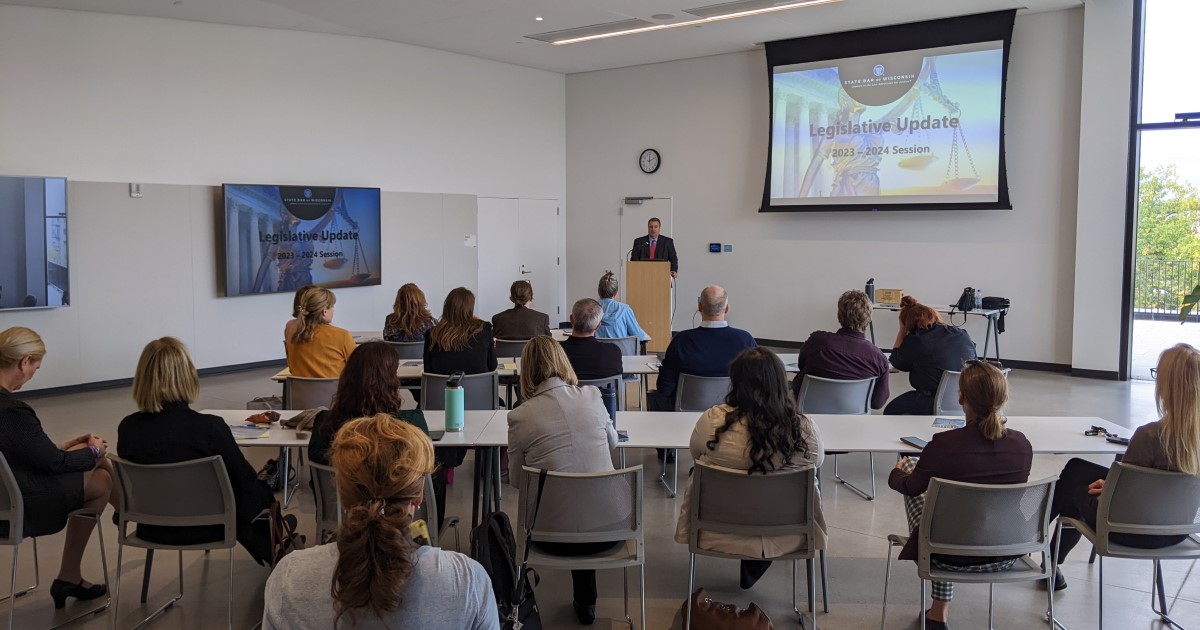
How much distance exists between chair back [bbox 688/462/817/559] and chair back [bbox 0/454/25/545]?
2.54 m

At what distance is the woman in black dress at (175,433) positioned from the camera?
11.1ft

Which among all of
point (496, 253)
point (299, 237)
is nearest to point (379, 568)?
point (299, 237)

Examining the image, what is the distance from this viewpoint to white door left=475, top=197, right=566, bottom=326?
11844mm

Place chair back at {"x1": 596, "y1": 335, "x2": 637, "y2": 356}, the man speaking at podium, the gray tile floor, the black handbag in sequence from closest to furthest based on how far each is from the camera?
the gray tile floor < chair back at {"x1": 596, "y1": 335, "x2": 637, "y2": 356} < the black handbag < the man speaking at podium

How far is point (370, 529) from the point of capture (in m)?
1.65

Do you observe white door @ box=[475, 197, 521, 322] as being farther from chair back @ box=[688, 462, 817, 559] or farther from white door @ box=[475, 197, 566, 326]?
chair back @ box=[688, 462, 817, 559]

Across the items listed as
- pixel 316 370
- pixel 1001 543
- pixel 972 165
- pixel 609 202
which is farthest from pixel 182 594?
pixel 609 202

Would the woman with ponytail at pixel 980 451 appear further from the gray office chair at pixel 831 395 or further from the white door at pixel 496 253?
the white door at pixel 496 253

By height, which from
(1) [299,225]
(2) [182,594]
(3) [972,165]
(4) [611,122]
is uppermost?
(4) [611,122]

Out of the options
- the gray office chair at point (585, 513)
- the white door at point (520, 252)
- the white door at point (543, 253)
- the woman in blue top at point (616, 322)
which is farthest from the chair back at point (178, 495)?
the white door at point (543, 253)

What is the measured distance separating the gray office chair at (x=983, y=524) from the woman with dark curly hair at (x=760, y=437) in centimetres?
38

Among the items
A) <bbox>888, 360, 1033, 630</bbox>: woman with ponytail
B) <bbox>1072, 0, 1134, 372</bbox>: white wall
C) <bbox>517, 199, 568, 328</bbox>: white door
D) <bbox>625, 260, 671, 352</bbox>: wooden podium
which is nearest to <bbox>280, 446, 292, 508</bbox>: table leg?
<bbox>888, 360, 1033, 630</bbox>: woman with ponytail

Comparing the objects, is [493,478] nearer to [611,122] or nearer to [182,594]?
[182,594]

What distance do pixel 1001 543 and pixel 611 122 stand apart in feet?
32.5
